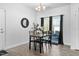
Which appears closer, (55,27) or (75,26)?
(75,26)

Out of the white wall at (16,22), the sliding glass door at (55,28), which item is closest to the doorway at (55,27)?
the sliding glass door at (55,28)

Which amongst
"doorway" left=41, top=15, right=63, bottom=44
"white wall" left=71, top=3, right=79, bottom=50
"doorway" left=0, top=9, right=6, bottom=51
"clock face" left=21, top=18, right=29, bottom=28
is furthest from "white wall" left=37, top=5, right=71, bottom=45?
"doorway" left=0, top=9, right=6, bottom=51

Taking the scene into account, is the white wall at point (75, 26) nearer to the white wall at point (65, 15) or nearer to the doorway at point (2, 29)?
the white wall at point (65, 15)

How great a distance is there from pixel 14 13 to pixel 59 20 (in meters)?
2.48

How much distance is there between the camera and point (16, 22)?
481 cm

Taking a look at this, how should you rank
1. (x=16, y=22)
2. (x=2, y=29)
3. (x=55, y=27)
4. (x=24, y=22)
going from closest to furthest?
(x=2, y=29) → (x=16, y=22) → (x=55, y=27) → (x=24, y=22)

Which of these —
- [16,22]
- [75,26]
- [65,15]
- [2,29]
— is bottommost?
[2,29]

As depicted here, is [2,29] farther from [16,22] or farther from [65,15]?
[65,15]

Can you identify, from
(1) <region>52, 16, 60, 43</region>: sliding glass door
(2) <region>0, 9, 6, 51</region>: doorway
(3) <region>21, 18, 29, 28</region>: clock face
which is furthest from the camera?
(3) <region>21, 18, 29, 28</region>: clock face

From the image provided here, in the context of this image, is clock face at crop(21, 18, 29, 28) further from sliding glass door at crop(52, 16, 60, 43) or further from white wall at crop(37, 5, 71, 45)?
sliding glass door at crop(52, 16, 60, 43)

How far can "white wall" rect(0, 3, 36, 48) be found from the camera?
4.34 meters

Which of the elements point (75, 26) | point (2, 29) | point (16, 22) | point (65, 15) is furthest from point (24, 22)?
point (75, 26)

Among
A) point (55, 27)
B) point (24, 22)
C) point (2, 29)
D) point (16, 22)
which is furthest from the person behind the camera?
point (24, 22)

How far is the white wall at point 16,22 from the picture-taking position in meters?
4.34
